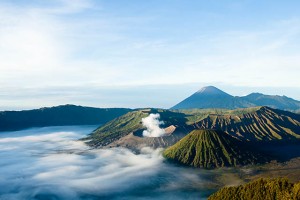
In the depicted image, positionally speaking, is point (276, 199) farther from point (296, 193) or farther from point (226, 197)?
point (226, 197)

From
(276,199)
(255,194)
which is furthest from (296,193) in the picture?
(255,194)

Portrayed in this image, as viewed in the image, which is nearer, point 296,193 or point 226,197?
point 296,193

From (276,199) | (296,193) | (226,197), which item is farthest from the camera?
(226,197)

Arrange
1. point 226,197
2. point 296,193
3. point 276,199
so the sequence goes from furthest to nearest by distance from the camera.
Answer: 1. point 226,197
2. point 276,199
3. point 296,193

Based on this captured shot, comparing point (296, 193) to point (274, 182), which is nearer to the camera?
point (296, 193)

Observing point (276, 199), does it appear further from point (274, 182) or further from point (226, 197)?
point (226, 197)

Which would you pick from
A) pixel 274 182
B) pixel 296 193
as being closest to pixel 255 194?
pixel 274 182
